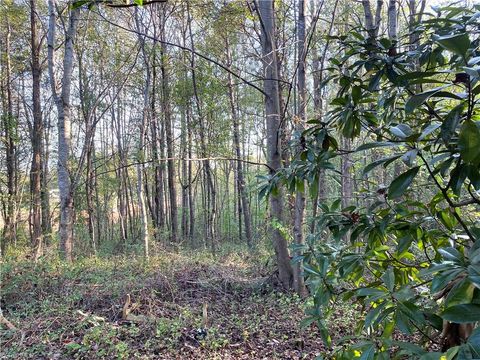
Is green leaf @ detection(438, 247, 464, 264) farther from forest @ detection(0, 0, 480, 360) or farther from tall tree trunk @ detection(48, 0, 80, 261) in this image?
tall tree trunk @ detection(48, 0, 80, 261)

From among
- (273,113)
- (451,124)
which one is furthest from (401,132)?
(273,113)

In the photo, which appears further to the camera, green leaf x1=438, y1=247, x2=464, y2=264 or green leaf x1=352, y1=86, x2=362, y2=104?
green leaf x1=352, y1=86, x2=362, y2=104

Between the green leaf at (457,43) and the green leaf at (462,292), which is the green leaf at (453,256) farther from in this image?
the green leaf at (457,43)

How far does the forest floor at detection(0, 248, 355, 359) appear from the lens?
278 centimetres

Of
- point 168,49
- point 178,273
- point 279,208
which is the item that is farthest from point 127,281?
point 168,49

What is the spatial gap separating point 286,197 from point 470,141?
147 inches

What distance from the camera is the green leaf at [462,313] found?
18.8 inches

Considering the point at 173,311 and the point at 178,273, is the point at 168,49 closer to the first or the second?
the point at 178,273

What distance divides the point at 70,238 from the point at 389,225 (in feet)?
18.0

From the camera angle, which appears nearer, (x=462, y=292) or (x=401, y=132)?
(x=462, y=292)

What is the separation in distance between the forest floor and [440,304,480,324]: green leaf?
255 cm

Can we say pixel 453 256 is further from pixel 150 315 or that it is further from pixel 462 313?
pixel 150 315

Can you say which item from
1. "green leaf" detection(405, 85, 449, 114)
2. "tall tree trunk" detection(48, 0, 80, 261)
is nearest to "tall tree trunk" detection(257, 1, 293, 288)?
"green leaf" detection(405, 85, 449, 114)

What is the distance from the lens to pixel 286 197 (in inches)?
168
